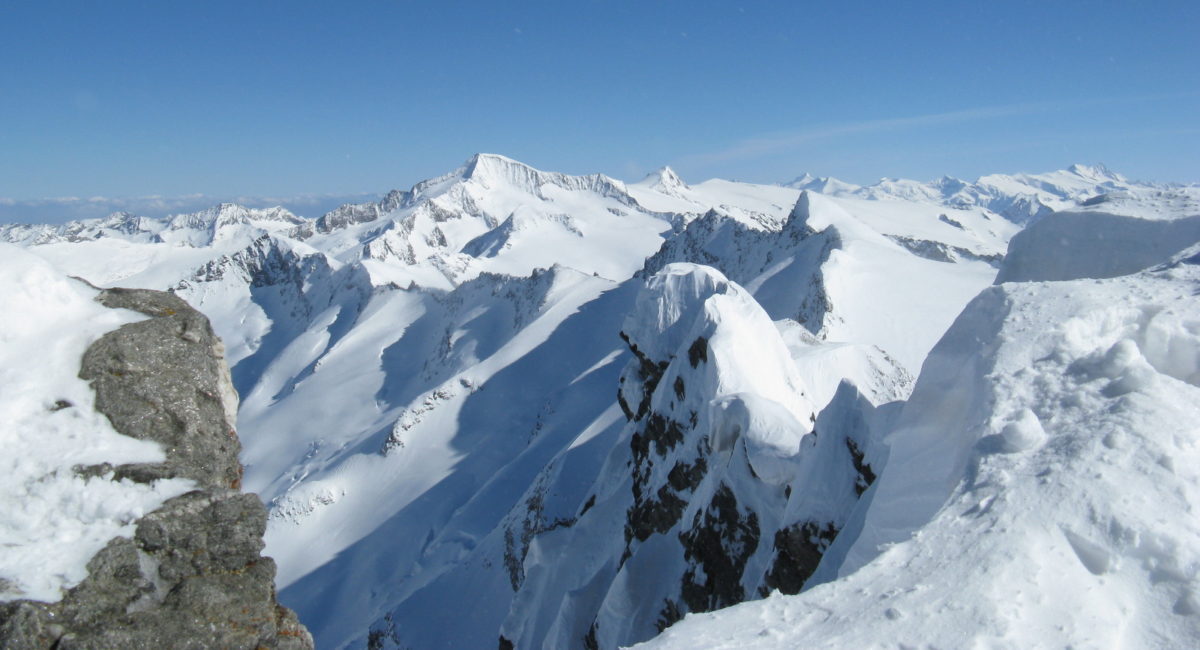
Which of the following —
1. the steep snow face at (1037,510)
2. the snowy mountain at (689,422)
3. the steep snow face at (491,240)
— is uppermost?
the steep snow face at (1037,510)

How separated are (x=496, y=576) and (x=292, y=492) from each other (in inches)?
1122

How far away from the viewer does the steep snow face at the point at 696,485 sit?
1377 centimetres

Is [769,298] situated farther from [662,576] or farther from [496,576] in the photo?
[662,576]

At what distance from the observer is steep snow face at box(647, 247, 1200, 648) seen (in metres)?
6.33

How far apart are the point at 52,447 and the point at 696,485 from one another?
1537 cm

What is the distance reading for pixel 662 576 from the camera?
18859 millimetres

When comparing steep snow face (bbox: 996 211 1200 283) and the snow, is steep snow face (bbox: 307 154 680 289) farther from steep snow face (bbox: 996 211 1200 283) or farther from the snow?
the snow

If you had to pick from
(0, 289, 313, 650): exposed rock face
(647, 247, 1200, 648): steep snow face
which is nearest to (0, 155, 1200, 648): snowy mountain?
(647, 247, 1200, 648): steep snow face

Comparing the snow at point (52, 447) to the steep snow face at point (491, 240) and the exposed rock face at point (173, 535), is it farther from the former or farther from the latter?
the steep snow face at point (491, 240)

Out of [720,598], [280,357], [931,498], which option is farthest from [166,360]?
[280,357]

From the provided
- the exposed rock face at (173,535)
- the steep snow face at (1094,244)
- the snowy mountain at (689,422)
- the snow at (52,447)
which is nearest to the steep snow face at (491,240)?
the snowy mountain at (689,422)

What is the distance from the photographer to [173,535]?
31.2ft

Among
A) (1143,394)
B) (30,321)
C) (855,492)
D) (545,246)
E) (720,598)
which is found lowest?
(545,246)

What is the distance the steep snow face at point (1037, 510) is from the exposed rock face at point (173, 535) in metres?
6.17
